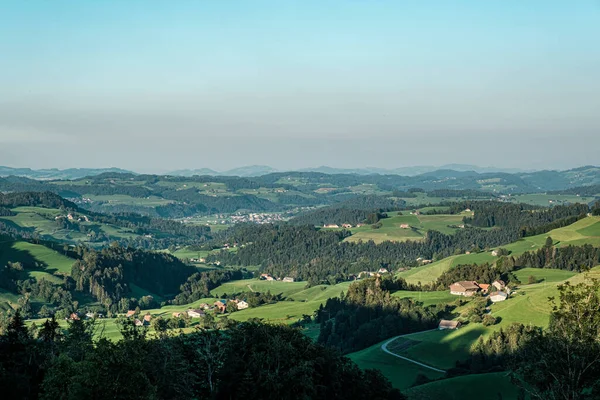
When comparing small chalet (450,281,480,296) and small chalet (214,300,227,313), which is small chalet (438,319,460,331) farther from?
small chalet (214,300,227,313)

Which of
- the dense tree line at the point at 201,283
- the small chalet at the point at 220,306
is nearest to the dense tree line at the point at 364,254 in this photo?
the dense tree line at the point at 201,283

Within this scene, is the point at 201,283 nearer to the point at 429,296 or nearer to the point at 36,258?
the point at 36,258

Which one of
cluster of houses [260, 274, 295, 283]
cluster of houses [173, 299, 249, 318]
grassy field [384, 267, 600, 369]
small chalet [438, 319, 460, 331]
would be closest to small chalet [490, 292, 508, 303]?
grassy field [384, 267, 600, 369]

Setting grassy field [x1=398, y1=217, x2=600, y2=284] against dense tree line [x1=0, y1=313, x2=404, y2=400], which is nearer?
dense tree line [x1=0, y1=313, x2=404, y2=400]

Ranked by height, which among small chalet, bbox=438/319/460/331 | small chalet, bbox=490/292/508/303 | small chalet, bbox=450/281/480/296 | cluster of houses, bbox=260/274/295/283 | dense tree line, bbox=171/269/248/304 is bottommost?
cluster of houses, bbox=260/274/295/283

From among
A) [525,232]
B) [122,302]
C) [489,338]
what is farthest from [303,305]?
[525,232]
